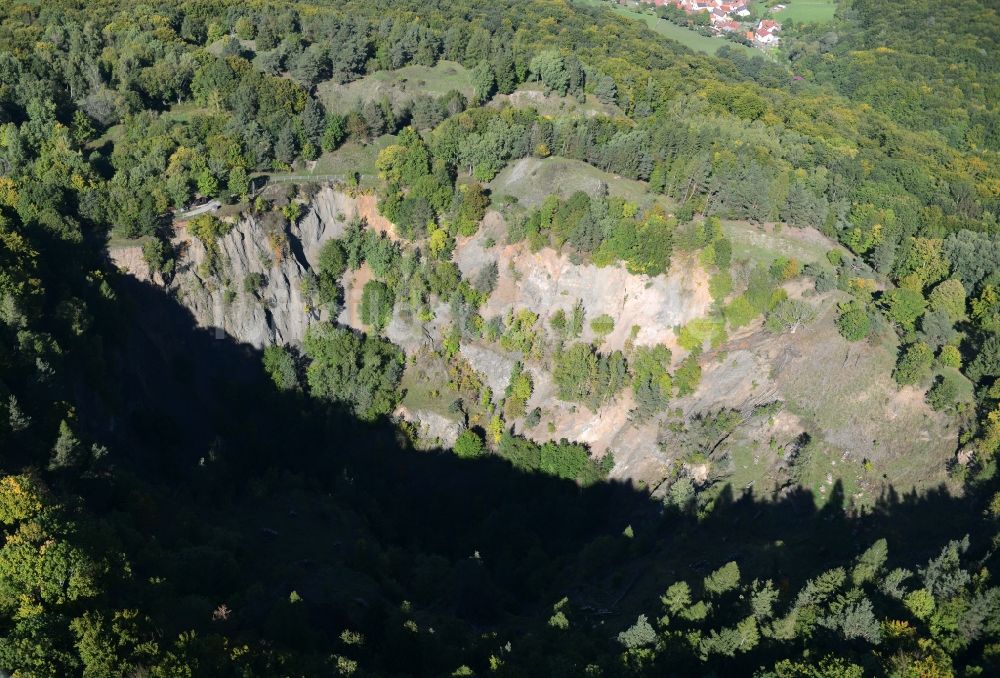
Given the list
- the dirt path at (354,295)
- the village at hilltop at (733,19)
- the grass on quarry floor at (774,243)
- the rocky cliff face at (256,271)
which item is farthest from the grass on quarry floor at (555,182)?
the village at hilltop at (733,19)

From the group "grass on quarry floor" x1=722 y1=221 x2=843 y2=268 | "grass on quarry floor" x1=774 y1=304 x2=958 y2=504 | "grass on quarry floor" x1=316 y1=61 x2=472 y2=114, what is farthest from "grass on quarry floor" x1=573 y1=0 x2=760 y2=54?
"grass on quarry floor" x1=774 y1=304 x2=958 y2=504

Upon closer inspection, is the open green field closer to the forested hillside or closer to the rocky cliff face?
the forested hillside

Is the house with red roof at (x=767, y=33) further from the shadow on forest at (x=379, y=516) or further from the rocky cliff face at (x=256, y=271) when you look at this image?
the shadow on forest at (x=379, y=516)

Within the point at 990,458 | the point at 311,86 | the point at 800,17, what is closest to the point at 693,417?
the point at 990,458

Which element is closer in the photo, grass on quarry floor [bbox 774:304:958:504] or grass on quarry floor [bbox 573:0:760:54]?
grass on quarry floor [bbox 774:304:958:504]

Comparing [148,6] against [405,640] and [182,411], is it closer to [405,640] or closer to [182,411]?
[182,411]

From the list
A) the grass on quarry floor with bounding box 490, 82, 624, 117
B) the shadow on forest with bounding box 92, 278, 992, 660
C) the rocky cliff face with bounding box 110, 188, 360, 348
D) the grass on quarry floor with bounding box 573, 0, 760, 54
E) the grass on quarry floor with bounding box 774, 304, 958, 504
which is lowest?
the shadow on forest with bounding box 92, 278, 992, 660

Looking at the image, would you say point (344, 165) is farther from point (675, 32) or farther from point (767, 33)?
point (767, 33)
